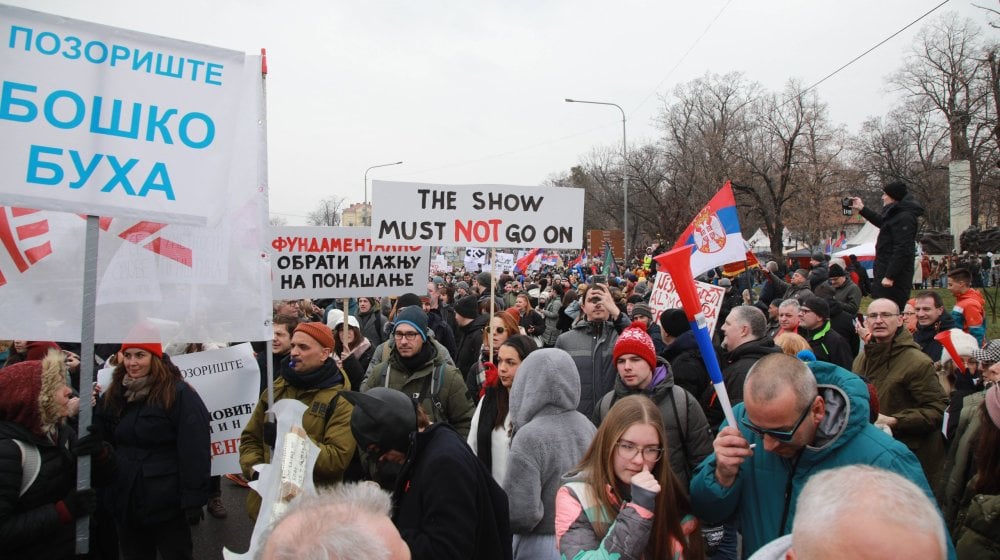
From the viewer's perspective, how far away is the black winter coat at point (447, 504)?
2.48 m

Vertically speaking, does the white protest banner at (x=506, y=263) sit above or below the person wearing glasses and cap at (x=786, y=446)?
above

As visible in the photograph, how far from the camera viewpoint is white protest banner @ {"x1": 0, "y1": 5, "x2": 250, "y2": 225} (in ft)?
9.81

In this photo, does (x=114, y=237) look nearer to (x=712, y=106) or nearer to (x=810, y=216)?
(x=810, y=216)

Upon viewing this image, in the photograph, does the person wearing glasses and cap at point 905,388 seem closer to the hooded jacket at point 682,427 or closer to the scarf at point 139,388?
the hooded jacket at point 682,427

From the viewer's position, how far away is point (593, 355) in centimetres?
542

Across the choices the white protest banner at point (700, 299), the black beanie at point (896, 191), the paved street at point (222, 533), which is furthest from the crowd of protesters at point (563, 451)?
the black beanie at point (896, 191)

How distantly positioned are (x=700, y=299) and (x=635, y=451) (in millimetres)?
4239

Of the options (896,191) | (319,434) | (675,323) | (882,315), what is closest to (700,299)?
(675,323)

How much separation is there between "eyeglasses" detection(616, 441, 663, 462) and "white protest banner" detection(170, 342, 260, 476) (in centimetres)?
372

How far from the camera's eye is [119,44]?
3199mm

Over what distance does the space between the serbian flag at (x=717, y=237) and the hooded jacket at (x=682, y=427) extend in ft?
10.3

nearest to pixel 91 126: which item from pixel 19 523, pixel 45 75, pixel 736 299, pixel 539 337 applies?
pixel 45 75

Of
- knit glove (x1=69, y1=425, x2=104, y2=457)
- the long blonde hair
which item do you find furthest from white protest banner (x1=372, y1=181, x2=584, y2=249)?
the long blonde hair

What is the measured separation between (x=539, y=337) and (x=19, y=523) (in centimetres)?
734
